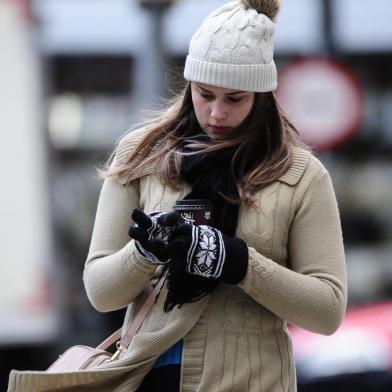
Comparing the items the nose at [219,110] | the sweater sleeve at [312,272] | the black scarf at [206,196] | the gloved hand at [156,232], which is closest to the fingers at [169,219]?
the gloved hand at [156,232]

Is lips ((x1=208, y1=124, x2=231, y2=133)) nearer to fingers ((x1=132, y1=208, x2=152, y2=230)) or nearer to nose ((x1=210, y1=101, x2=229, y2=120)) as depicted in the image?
nose ((x1=210, y1=101, x2=229, y2=120))

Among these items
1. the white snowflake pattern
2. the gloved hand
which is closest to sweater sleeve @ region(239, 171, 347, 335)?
the white snowflake pattern

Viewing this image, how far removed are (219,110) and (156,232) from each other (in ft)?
1.28

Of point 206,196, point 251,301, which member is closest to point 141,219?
point 206,196

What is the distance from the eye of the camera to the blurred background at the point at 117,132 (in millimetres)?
8234

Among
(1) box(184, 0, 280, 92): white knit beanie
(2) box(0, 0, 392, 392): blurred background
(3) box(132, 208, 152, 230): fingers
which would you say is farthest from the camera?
(2) box(0, 0, 392, 392): blurred background

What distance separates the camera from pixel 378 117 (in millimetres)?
11523

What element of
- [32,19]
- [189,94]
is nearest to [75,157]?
[32,19]

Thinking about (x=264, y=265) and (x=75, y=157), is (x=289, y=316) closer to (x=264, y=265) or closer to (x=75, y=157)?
(x=264, y=265)

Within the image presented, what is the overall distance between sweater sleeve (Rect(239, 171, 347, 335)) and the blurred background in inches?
175

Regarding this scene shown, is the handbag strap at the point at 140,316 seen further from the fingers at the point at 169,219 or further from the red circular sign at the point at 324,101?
the red circular sign at the point at 324,101

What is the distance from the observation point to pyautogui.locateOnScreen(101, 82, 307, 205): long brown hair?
315 cm

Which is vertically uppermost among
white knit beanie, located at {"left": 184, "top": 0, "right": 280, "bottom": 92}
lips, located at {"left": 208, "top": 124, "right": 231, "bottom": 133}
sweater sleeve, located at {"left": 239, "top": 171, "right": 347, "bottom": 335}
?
white knit beanie, located at {"left": 184, "top": 0, "right": 280, "bottom": 92}

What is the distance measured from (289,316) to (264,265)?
0.48ft
